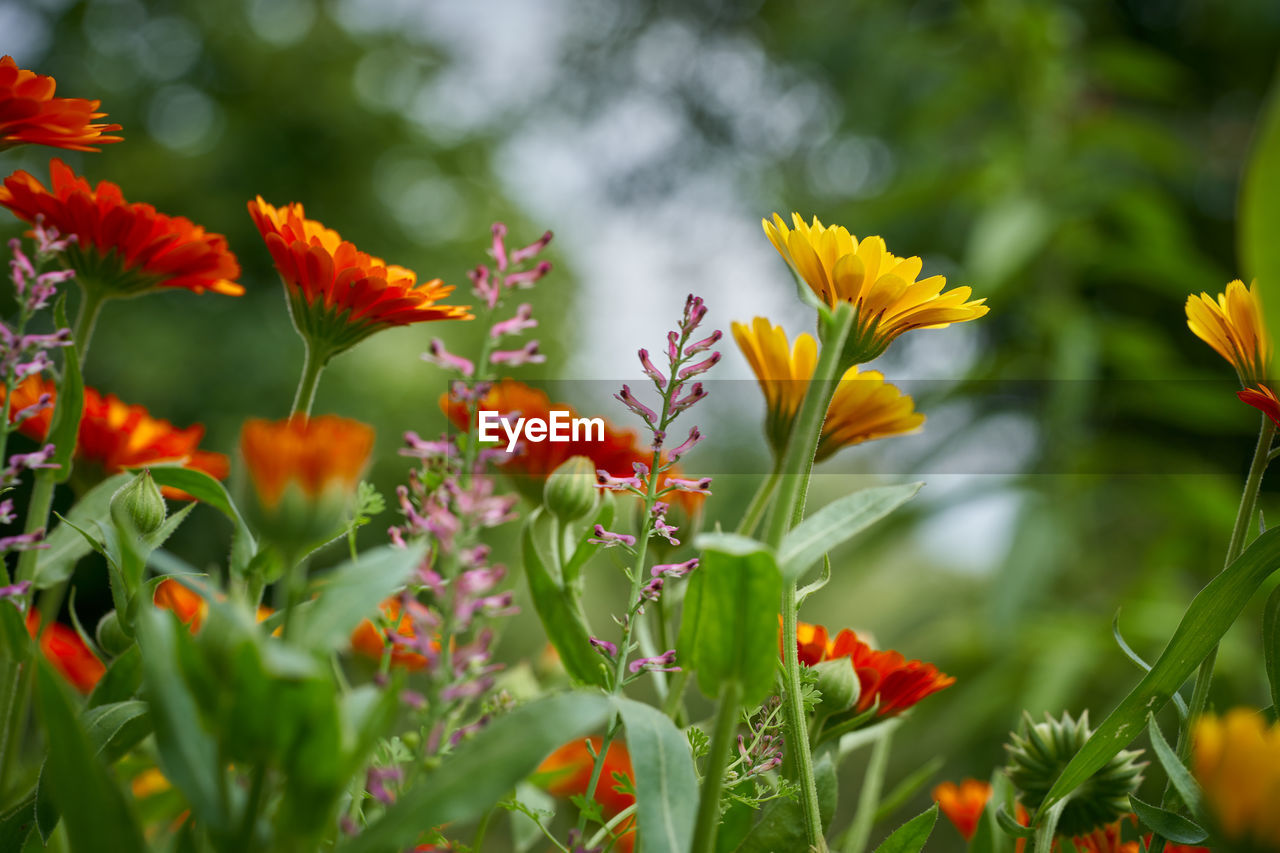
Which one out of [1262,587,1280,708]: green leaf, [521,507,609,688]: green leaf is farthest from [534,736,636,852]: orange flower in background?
[1262,587,1280,708]: green leaf

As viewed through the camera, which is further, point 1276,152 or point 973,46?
point 973,46

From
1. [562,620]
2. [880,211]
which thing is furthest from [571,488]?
[880,211]

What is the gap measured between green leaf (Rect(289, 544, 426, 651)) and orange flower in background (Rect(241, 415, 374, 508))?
0.02 m

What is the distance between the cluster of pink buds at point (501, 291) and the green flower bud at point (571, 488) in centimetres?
5

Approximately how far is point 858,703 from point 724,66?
9.08ft

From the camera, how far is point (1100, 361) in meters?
1.35

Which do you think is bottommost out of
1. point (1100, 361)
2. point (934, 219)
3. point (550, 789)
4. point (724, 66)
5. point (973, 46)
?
point (550, 789)

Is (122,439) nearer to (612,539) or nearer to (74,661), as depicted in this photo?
(74,661)

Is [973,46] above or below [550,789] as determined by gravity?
above

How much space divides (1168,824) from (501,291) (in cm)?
18

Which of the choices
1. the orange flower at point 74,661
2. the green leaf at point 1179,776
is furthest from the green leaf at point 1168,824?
the orange flower at point 74,661

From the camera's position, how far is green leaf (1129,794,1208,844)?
19 centimetres

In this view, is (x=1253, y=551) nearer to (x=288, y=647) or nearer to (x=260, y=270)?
(x=288, y=647)

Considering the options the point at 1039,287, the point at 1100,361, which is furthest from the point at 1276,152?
the point at 1100,361
